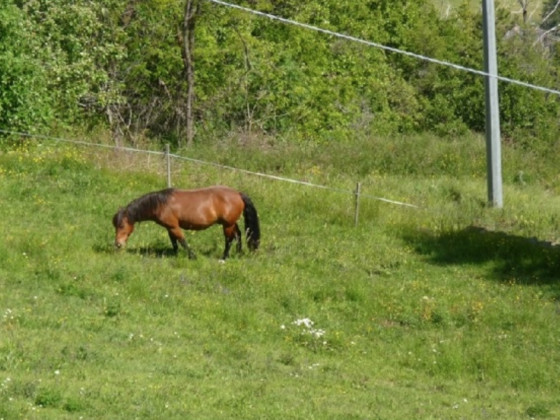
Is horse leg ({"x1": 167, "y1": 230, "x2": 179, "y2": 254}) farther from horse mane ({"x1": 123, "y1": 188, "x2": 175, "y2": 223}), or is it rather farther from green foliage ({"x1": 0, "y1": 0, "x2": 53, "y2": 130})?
green foliage ({"x1": 0, "y1": 0, "x2": 53, "y2": 130})

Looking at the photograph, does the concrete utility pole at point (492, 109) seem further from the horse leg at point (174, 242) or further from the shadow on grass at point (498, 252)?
the horse leg at point (174, 242)

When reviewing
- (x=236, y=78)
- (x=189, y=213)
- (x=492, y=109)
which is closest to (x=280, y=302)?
(x=189, y=213)

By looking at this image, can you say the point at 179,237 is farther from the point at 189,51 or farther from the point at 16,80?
the point at 189,51

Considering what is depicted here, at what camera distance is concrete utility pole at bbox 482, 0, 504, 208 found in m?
23.0

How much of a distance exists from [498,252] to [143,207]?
21.2 ft

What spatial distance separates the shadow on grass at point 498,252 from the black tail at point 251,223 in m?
3.29

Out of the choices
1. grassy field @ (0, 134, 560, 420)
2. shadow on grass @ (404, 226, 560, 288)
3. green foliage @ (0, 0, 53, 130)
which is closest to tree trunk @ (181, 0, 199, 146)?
green foliage @ (0, 0, 53, 130)

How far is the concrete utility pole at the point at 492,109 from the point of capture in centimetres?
2295

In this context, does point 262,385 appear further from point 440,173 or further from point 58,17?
point 58,17

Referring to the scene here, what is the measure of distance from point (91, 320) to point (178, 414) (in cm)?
464

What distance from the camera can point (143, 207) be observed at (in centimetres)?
1955

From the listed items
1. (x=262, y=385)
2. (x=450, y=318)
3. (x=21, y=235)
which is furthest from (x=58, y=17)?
(x=262, y=385)

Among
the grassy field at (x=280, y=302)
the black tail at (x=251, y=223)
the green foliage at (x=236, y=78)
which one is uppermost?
the green foliage at (x=236, y=78)

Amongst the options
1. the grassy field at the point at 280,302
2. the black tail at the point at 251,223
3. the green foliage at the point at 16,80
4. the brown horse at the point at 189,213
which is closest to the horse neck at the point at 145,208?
the brown horse at the point at 189,213
